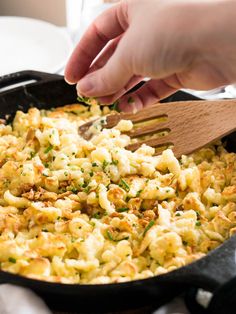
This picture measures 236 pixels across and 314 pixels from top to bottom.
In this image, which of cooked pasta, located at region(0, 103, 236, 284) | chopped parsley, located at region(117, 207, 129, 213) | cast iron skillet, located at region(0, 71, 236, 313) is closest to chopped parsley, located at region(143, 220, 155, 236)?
cooked pasta, located at region(0, 103, 236, 284)

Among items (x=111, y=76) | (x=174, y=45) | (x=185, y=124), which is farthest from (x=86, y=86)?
(x=185, y=124)

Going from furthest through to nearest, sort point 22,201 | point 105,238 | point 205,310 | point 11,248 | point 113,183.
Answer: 1. point 113,183
2. point 22,201
3. point 105,238
4. point 11,248
5. point 205,310

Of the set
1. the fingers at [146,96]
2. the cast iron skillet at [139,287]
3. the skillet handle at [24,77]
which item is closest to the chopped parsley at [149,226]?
the cast iron skillet at [139,287]

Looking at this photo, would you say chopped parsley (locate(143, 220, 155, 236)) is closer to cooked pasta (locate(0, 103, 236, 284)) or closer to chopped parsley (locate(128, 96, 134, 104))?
cooked pasta (locate(0, 103, 236, 284))

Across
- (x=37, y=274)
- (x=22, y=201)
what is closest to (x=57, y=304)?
(x=37, y=274)

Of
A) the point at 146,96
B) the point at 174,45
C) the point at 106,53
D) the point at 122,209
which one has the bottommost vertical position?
the point at 122,209

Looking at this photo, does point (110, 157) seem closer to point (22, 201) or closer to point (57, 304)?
point (22, 201)

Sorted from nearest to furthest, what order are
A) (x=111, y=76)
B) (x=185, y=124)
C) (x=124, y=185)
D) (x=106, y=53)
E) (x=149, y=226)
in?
1. (x=111, y=76)
2. (x=149, y=226)
3. (x=124, y=185)
4. (x=106, y=53)
5. (x=185, y=124)

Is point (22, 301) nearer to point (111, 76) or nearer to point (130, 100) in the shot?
point (111, 76)
